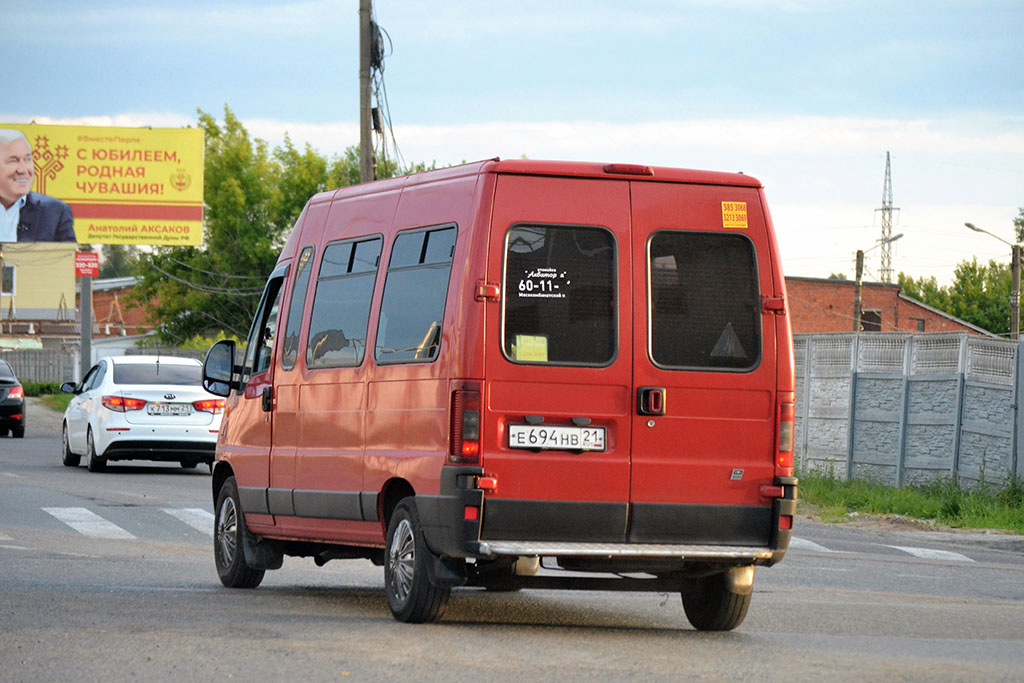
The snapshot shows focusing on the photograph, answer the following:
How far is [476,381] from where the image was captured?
8500 mm

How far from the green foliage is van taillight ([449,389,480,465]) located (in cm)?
9824

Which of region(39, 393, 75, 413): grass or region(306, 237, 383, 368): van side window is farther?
region(39, 393, 75, 413): grass

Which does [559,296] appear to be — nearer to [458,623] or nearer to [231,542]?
[458,623]

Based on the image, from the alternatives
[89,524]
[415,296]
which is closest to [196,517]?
[89,524]

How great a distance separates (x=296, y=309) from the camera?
35.2ft

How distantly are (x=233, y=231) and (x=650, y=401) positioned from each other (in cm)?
6190

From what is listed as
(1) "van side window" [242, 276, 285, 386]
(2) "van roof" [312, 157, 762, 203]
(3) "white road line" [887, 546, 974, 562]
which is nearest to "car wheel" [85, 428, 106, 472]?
(3) "white road line" [887, 546, 974, 562]

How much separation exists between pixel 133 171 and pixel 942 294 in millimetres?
70544

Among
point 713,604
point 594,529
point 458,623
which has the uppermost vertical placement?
point 594,529

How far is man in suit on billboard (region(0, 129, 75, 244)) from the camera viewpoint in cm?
4641

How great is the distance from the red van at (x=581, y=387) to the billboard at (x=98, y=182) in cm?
3873

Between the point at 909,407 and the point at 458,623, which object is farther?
the point at 909,407

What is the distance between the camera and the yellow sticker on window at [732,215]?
29.7 feet

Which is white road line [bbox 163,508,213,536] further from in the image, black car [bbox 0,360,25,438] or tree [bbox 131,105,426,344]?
tree [bbox 131,105,426,344]
